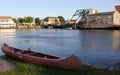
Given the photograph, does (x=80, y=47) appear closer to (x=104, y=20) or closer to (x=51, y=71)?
(x=51, y=71)

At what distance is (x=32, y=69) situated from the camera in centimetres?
1566

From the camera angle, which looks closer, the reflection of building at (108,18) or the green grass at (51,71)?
the green grass at (51,71)

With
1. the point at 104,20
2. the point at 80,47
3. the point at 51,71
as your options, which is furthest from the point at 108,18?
the point at 51,71

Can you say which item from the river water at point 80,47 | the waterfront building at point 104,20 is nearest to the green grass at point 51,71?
the river water at point 80,47

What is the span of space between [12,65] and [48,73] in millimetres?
3940

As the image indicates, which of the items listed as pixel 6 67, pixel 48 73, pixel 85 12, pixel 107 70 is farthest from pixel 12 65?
pixel 85 12

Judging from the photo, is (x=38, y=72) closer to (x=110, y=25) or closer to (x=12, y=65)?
(x=12, y=65)

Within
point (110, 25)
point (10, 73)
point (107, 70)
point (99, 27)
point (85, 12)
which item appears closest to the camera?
point (10, 73)

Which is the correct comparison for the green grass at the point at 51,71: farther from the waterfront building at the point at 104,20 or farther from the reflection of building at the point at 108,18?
the reflection of building at the point at 108,18

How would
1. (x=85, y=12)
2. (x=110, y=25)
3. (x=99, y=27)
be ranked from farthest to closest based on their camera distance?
(x=85, y=12)
(x=99, y=27)
(x=110, y=25)

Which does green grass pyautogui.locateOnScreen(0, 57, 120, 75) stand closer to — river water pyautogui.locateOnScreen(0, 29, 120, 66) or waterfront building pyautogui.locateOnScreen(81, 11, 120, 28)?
river water pyautogui.locateOnScreen(0, 29, 120, 66)

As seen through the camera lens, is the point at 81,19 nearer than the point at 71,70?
No

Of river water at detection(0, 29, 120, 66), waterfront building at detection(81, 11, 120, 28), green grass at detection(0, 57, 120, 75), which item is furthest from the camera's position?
waterfront building at detection(81, 11, 120, 28)

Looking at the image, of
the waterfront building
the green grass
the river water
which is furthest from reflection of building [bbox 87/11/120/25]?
the green grass
